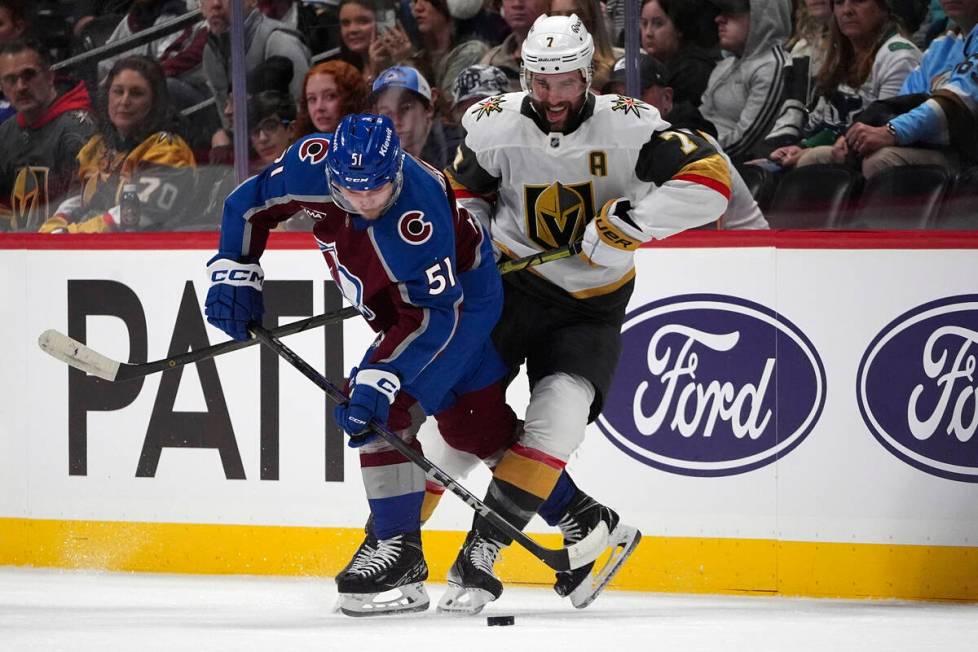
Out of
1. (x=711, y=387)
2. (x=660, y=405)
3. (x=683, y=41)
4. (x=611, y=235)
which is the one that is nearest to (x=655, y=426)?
(x=660, y=405)

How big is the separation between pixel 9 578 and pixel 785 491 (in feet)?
6.88

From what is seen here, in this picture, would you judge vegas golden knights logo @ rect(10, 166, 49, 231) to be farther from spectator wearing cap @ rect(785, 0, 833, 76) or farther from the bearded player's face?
spectator wearing cap @ rect(785, 0, 833, 76)

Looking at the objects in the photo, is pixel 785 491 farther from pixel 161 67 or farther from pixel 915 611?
pixel 161 67

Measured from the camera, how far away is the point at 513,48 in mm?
4074

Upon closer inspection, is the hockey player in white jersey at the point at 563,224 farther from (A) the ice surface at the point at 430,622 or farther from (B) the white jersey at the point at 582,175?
(A) the ice surface at the point at 430,622

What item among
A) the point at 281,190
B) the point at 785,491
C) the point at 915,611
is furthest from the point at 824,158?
the point at 281,190

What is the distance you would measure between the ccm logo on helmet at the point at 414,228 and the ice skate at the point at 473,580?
730 millimetres

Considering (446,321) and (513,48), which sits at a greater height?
(513,48)

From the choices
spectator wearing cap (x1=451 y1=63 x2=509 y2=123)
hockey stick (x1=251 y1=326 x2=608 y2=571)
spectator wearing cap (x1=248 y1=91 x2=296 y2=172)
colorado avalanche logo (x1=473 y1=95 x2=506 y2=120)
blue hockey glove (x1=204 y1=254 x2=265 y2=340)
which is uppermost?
colorado avalanche logo (x1=473 y1=95 x2=506 y2=120)

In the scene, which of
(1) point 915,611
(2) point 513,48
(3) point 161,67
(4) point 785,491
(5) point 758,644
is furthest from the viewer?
(3) point 161,67

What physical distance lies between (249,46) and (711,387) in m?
1.63

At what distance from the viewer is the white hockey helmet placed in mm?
3258

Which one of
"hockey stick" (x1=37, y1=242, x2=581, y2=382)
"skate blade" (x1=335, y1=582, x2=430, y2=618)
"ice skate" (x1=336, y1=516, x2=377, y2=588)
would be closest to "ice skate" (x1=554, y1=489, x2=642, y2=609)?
"skate blade" (x1=335, y1=582, x2=430, y2=618)

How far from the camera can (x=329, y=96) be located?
4238 mm
